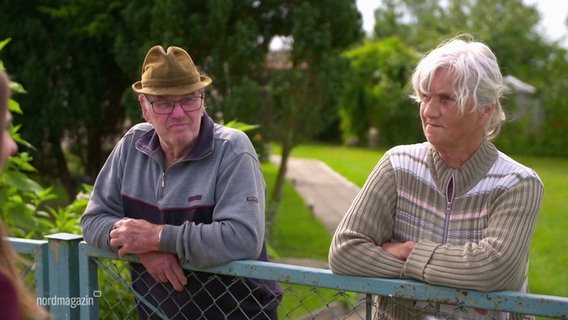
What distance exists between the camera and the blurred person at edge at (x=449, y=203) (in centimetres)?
196

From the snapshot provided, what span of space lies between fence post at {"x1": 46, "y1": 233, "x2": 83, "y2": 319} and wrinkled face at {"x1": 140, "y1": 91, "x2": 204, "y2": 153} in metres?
0.46

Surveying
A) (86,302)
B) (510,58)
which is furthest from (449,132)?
(510,58)

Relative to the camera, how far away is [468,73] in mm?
2072

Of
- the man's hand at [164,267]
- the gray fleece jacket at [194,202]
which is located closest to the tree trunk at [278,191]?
the gray fleece jacket at [194,202]

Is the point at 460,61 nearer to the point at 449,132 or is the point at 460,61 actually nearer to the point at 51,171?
the point at 449,132

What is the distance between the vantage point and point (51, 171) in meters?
8.94

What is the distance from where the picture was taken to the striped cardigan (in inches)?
76.3

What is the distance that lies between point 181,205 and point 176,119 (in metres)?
0.29

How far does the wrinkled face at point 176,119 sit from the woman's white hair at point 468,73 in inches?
30.2

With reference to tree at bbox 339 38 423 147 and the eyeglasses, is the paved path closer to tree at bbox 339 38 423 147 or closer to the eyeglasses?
tree at bbox 339 38 423 147

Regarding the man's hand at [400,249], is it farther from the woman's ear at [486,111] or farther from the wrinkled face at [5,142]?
the wrinkled face at [5,142]

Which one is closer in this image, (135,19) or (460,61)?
(460,61)

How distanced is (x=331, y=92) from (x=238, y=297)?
6200mm

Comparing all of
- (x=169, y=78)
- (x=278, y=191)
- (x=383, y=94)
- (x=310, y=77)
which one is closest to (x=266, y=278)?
(x=169, y=78)
